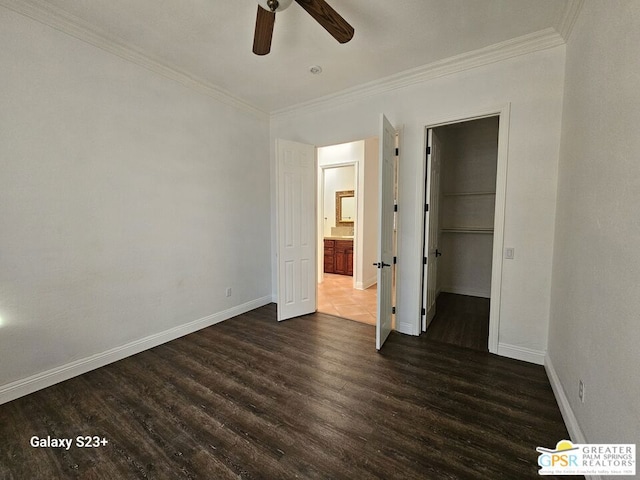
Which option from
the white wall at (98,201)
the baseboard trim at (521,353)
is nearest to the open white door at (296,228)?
the white wall at (98,201)

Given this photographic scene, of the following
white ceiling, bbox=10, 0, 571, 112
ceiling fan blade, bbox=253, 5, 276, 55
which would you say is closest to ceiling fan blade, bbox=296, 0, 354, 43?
ceiling fan blade, bbox=253, 5, 276, 55

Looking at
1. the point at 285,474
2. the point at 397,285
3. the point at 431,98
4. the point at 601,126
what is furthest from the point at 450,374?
the point at 431,98

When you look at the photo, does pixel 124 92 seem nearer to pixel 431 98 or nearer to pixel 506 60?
pixel 431 98

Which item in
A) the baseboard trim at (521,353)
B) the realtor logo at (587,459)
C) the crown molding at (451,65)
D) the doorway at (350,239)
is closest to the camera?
the realtor logo at (587,459)

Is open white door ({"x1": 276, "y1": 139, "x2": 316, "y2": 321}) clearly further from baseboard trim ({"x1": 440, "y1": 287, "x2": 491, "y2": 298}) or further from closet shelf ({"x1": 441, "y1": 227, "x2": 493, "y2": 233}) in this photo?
baseboard trim ({"x1": 440, "y1": 287, "x2": 491, "y2": 298})

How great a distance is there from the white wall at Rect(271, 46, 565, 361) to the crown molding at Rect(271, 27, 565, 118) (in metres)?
0.05

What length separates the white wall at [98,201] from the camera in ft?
6.73

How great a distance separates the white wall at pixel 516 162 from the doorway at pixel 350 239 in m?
1.32

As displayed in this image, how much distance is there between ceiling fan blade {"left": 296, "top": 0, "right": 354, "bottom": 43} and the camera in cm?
166

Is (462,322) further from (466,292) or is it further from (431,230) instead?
(466,292)

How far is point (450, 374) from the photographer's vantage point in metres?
2.41

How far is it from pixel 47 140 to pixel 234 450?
2.70 metres

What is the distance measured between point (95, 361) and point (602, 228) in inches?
153

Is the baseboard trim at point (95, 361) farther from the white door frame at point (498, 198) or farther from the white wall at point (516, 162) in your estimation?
the white door frame at point (498, 198)
